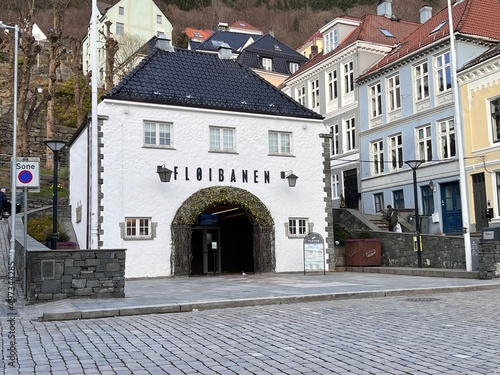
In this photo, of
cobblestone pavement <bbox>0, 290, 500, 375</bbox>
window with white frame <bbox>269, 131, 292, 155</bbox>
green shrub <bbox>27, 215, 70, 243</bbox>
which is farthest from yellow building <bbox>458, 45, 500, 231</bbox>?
green shrub <bbox>27, 215, 70, 243</bbox>

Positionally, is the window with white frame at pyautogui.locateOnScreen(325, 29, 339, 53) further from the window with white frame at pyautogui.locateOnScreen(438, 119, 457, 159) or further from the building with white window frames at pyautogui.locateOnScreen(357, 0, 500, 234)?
the window with white frame at pyautogui.locateOnScreen(438, 119, 457, 159)

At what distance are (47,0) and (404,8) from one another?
47.1 m

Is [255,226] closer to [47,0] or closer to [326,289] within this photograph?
[326,289]

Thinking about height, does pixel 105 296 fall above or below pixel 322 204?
below

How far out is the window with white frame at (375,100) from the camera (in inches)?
1427

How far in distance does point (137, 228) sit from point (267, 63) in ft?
132

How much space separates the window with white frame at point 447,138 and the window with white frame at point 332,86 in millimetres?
9939

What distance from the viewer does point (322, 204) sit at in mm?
25547

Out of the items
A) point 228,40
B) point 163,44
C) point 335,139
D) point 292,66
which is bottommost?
point 335,139

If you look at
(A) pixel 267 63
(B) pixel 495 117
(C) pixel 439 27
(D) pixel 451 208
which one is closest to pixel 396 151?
(D) pixel 451 208

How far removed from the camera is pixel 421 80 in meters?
32.8

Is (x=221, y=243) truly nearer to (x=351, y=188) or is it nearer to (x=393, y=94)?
(x=351, y=188)

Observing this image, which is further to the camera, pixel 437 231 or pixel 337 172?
pixel 337 172

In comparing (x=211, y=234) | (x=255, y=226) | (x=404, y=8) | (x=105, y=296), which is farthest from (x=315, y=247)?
(x=404, y=8)
